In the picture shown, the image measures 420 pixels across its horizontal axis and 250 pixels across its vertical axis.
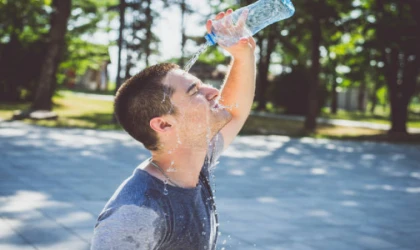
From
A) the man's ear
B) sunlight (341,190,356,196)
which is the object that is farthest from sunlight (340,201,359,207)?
the man's ear

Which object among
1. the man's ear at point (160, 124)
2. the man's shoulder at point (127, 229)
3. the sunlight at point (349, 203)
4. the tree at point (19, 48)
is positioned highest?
the tree at point (19, 48)

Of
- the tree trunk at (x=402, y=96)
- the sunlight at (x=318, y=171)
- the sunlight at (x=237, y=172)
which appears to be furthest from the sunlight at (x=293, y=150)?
the tree trunk at (x=402, y=96)

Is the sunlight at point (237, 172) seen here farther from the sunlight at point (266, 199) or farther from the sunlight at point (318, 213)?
the sunlight at point (318, 213)

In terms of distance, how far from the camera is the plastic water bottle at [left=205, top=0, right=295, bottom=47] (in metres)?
2.42

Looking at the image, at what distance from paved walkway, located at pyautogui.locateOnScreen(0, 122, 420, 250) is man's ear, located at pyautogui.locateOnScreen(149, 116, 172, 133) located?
2.85 metres

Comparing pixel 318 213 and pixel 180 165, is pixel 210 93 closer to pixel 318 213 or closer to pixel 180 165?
pixel 180 165

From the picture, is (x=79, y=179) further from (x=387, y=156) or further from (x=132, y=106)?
(x=387, y=156)

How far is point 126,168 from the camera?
9.23 metres

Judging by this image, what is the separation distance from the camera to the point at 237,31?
2.45m

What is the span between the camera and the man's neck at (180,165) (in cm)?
211

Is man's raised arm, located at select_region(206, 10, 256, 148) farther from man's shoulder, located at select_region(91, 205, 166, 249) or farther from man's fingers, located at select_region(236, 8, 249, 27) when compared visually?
man's shoulder, located at select_region(91, 205, 166, 249)

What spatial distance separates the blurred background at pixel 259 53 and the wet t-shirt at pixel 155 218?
13675 mm

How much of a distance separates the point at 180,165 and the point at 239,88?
2.33 feet

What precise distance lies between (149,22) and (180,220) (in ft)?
83.3
